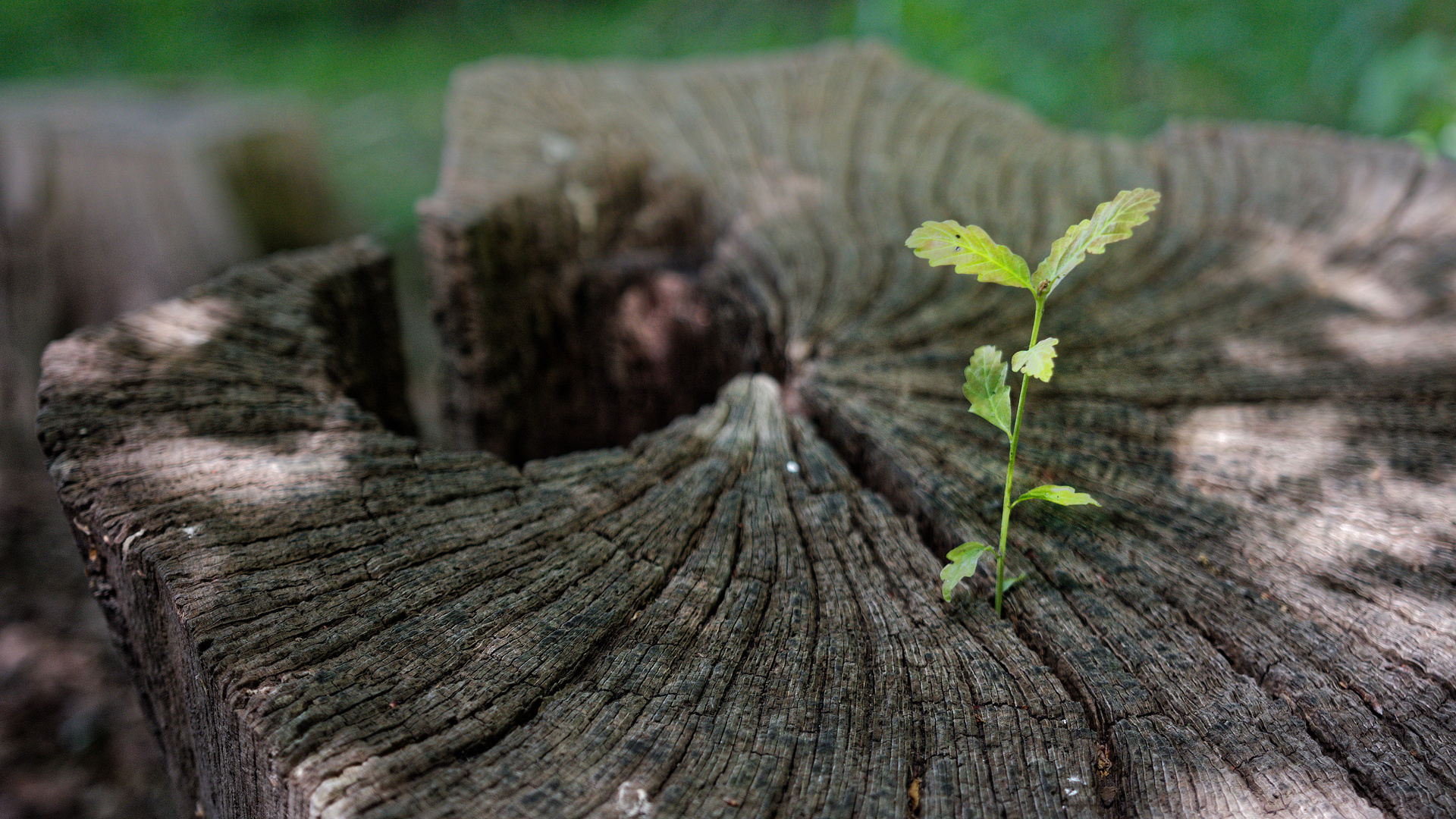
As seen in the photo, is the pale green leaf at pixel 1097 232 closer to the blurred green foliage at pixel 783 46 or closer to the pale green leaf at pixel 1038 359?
the pale green leaf at pixel 1038 359

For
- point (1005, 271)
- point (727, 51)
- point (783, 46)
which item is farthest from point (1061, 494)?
point (727, 51)

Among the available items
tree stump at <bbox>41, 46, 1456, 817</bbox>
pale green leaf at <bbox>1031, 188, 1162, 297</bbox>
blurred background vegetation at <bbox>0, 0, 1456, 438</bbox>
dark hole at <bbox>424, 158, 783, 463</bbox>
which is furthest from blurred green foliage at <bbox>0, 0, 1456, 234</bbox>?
pale green leaf at <bbox>1031, 188, 1162, 297</bbox>

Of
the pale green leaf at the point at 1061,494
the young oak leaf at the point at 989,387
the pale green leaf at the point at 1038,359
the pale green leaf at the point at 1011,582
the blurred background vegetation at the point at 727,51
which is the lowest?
the pale green leaf at the point at 1011,582

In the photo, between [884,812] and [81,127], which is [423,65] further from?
[884,812]

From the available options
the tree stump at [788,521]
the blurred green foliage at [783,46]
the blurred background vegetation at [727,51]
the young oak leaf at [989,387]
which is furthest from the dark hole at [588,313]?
the blurred green foliage at [783,46]

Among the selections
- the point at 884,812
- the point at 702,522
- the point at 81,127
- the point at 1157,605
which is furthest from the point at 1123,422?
the point at 81,127

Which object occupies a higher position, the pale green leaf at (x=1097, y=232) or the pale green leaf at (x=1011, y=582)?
the pale green leaf at (x=1097, y=232)

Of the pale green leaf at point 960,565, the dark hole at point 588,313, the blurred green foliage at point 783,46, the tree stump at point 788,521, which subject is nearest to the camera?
the tree stump at point 788,521

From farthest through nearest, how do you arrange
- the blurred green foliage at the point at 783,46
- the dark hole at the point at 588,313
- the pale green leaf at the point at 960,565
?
the blurred green foliage at the point at 783,46, the dark hole at the point at 588,313, the pale green leaf at the point at 960,565
